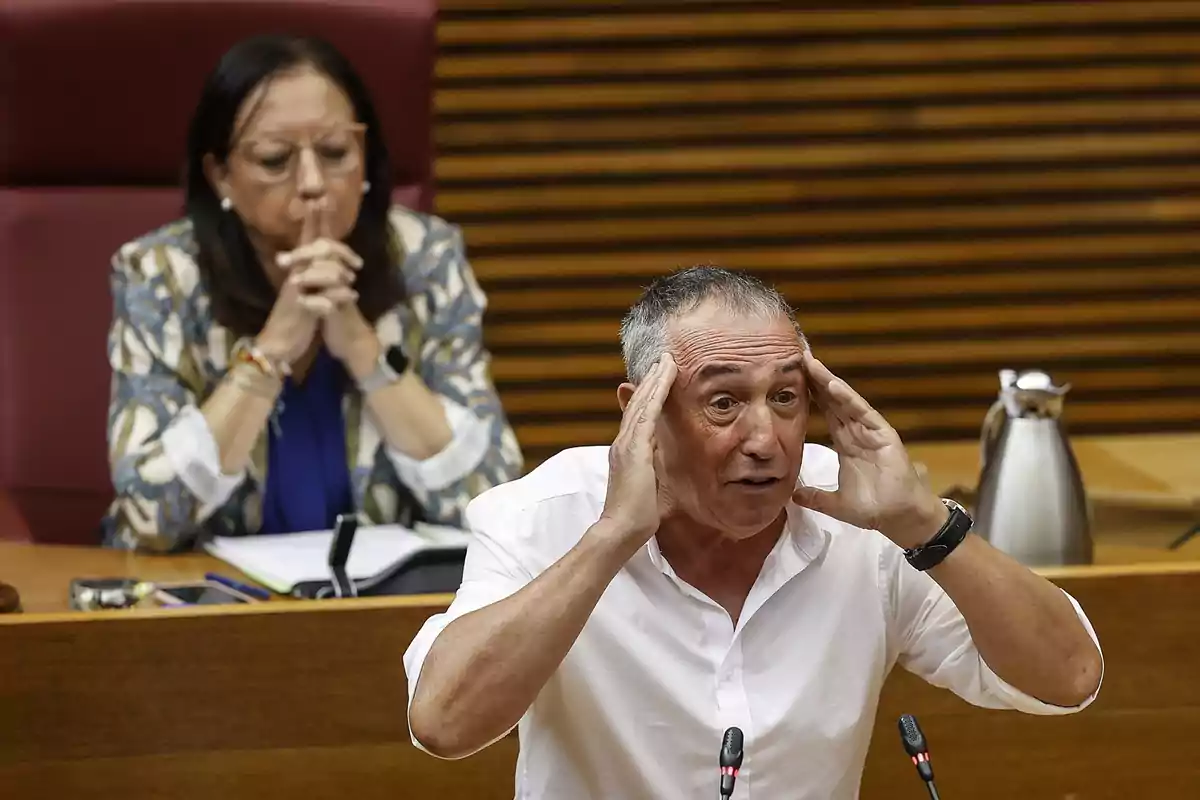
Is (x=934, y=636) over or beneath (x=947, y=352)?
over

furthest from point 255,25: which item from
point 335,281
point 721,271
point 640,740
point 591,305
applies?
point 640,740

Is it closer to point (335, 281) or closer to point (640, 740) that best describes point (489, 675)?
point (640, 740)

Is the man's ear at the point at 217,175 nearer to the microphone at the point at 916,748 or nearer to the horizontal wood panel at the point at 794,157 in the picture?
the horizontal wood panel at the point at 794,157

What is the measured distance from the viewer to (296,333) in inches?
97.1

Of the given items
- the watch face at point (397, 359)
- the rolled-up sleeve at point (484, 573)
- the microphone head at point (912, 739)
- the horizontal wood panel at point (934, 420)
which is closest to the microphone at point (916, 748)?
the microphone head at point (912, 739)

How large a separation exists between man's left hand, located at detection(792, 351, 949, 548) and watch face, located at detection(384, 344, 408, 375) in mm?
1120

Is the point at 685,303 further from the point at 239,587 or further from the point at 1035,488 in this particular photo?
Answer: the point at 239,587

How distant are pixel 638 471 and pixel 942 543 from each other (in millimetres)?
280

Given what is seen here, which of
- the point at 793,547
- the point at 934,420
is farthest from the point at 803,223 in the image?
the point at 793,547

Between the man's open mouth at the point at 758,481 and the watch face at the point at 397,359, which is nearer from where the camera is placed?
the man's open mouth at the point at 758,481

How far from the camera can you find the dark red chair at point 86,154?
2787 millimetres

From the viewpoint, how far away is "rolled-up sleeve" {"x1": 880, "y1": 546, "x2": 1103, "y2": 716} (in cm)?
152

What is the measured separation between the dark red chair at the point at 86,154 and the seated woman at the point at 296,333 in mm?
277

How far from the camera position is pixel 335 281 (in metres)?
2.47
